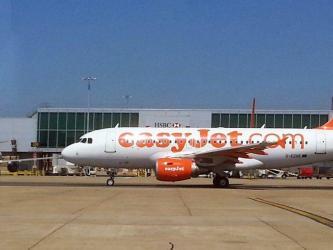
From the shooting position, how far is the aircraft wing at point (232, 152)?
103 ft

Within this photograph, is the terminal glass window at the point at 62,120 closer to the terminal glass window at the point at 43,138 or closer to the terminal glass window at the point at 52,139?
the terminal glass window at the point at 52,139

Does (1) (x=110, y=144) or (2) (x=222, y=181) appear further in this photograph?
(1) (x=110, y=144)

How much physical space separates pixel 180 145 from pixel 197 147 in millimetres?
1050

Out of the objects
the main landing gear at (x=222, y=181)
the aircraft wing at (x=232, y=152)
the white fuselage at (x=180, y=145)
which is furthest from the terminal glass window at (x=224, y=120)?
the main landing gear at (x=222, y=181)

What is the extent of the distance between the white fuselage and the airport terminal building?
34.1 m

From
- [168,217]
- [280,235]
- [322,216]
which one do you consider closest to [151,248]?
[280,235]

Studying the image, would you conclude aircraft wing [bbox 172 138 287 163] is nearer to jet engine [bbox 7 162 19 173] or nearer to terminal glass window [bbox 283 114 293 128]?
terminal glass window [bbox 283 114 293 128]

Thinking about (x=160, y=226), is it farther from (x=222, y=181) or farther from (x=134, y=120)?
(x=134, y=120)

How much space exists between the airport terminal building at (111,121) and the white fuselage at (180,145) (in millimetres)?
34139

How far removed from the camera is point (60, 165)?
227 ft

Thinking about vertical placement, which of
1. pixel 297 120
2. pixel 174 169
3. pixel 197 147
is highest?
pixel 297 120

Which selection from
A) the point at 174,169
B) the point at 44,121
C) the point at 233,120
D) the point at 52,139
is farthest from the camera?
the point at 44,121

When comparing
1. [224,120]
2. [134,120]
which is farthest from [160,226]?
[134,120]

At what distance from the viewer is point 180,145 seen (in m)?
34.0
